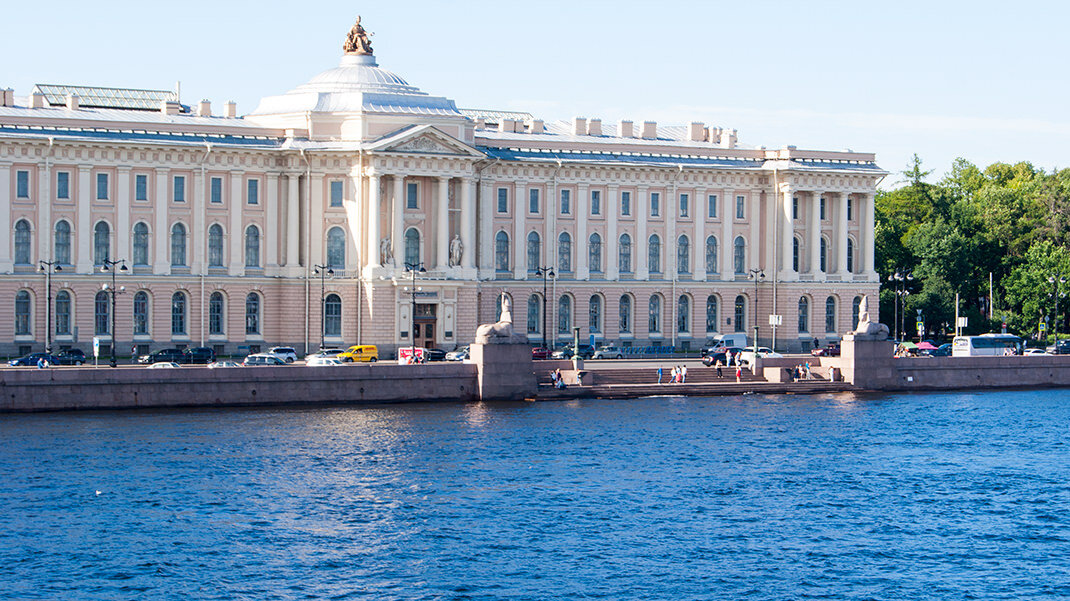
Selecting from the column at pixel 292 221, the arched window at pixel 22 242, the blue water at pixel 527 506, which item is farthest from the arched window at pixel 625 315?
the arched window at pixel 22 242

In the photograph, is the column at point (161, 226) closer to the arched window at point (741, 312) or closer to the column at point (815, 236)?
the arched window at point (741, 312)

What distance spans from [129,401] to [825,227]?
42137 mm

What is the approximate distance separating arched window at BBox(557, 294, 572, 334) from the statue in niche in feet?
22.4

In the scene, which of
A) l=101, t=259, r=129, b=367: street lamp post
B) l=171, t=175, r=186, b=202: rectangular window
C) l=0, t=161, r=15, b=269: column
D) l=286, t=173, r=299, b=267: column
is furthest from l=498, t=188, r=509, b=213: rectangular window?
l=0, t=161, r=15, b=269: column

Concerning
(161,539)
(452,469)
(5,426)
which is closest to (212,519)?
(161,539)

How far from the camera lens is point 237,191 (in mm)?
74938

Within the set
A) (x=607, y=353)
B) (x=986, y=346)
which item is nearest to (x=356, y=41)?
(x=607, y=353)

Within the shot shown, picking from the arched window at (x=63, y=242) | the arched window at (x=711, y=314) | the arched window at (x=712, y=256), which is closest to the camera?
the arched window at (x=63, y=242)

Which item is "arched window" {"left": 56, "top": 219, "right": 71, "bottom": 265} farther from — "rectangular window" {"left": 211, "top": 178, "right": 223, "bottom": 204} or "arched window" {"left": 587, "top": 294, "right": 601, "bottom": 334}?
"arched window" {"left": 587, "top": 294, "right": 601, "bottom": 334}

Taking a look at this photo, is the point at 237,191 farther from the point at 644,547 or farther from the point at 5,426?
the point at 644,547

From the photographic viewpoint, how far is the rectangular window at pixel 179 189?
73.8 m

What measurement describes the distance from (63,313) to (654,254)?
29420 millimetres

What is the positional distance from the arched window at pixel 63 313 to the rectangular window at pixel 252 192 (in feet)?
30.2

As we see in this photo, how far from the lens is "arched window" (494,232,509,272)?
8031cm
